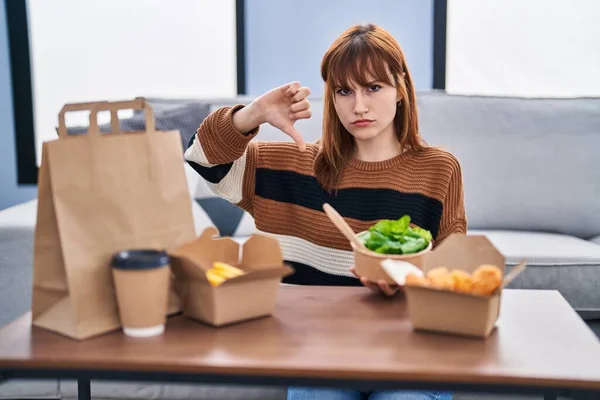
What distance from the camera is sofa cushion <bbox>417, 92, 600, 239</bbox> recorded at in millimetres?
2398

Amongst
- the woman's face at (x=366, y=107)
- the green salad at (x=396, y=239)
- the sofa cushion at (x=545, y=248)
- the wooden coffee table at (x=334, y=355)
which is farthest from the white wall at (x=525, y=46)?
the wooden coffee table at (x=334, y=355)

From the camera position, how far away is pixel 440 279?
2.92ft

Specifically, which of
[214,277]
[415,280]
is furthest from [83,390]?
[415,280]

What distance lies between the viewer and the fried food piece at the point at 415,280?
35.1 inches

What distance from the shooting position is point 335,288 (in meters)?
1.11

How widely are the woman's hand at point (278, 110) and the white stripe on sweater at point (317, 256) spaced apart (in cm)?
26

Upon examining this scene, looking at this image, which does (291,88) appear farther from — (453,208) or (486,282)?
(486,282)

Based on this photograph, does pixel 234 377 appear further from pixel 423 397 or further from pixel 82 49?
pixel 82 49

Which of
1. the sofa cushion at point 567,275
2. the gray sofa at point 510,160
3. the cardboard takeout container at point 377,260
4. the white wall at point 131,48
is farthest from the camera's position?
the white wall at point 131,48

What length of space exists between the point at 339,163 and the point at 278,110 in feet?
0.73

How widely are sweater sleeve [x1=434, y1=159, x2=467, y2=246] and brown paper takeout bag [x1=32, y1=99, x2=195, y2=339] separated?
0.66 m

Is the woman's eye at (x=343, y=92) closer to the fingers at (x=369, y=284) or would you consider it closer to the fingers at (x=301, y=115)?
the fingers at (x=301, y=115)

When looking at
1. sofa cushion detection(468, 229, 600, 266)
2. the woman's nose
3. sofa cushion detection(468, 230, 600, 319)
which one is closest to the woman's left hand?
the woman's nose

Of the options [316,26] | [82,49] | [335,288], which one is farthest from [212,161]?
[82,49]
